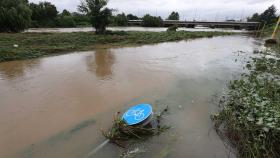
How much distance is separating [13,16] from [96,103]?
17410 mm

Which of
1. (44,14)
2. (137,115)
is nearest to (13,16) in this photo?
(137,115)

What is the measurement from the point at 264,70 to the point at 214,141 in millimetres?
5268

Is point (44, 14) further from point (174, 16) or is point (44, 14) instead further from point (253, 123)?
point (174, 16)

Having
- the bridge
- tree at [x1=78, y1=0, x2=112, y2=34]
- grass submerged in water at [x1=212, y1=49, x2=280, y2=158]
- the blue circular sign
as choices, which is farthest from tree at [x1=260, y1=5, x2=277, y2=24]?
the blue circular sign

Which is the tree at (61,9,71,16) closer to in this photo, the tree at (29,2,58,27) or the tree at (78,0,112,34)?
the tree at (29,2,58,27)

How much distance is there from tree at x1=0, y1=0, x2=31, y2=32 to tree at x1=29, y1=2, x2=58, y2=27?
17.3 meters

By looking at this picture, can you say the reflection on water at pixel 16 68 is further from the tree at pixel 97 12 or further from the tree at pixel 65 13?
the tree at pixel 65 13

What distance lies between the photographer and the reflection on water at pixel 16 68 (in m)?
6.32

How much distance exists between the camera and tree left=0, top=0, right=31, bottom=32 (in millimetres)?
16562

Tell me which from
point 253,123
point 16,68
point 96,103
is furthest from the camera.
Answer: point 16,68

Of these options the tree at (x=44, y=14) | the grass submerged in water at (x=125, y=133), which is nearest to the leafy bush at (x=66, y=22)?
the tree at (x=44, y=14)

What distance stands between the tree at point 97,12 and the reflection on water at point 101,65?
873 centimetres

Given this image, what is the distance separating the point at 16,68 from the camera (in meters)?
7.09

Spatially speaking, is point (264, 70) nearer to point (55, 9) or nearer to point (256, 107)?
point (256, 107)
